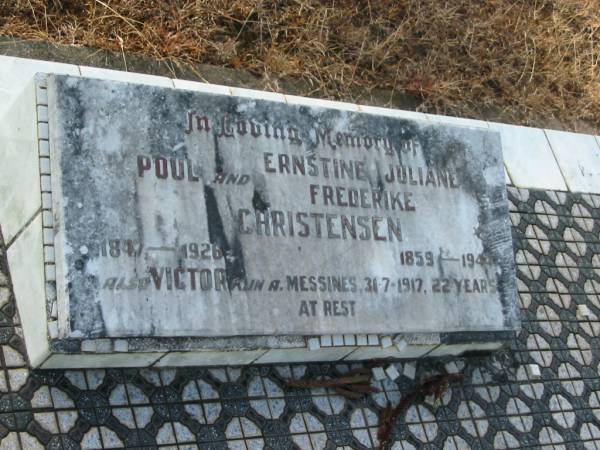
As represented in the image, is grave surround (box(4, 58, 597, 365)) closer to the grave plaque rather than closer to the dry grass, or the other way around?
the grave plaque

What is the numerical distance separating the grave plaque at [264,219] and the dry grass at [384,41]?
910mm

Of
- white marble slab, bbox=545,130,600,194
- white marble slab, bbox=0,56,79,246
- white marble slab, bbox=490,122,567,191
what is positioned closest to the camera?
white marble slab, bbox=0,56,79,246

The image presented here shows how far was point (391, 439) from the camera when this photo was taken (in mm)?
3695

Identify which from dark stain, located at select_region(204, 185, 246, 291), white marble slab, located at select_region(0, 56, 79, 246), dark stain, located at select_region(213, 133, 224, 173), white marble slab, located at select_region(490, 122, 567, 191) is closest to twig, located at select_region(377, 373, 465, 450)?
dark stain, located at select_region(204, 185, 246, 291)

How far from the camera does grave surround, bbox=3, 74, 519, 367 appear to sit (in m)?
3.11

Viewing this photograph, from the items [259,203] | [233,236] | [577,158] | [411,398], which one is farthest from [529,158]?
[233,236]

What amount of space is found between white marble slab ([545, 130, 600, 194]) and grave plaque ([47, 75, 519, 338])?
39.1 inches

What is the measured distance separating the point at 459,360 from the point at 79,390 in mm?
1521

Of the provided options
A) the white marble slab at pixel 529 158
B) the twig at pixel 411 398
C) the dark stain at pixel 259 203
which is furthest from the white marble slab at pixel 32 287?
the white marble slab at pixel 529 158

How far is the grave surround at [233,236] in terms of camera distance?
3.11 m

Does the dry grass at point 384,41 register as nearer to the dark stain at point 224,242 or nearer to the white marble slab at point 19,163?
the white marble slab at point 19,163

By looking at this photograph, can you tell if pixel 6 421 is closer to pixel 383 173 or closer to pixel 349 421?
pixel 349 421

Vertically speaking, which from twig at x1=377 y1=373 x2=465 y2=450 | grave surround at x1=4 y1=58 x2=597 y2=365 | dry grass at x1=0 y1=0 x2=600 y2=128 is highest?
dry grass at x1=0 y1=0 x2=600 y2=128

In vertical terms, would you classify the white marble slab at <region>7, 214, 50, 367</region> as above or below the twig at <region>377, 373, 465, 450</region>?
above
